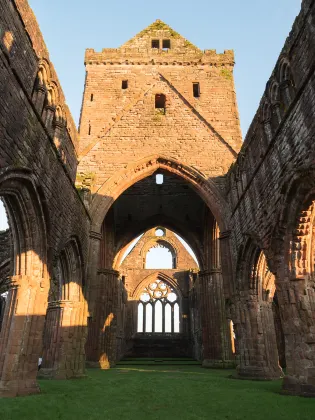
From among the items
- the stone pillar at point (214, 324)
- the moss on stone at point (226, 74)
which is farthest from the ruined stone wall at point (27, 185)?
the moss on stone at point (226, 74)

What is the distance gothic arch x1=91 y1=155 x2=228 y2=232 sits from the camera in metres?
10.8

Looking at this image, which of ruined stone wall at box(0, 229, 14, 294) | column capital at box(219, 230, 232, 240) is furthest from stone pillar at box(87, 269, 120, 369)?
column capital at box(219, 230, 232, 240)

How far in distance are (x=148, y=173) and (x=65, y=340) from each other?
605cm

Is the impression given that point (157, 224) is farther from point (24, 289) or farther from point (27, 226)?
point (24, 289)

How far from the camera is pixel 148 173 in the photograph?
11773 millimetres

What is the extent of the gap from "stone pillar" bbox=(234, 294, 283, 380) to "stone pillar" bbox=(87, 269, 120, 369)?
5396 mm

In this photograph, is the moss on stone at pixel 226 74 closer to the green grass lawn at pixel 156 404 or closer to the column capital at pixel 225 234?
the column capital at pixel 225 234

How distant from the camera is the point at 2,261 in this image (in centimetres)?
1045

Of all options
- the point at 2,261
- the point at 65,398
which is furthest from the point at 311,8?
the point at 2,261

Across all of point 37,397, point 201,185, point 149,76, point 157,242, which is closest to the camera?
point 37,397

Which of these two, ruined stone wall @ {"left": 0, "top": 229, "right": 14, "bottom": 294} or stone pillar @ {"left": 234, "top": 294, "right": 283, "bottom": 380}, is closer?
stone pillar @ {"left": 234, "top": 294, "right": 283, "bottom": 380}

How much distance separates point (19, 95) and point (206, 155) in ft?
25.1

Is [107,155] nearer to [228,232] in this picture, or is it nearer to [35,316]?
[228,232]

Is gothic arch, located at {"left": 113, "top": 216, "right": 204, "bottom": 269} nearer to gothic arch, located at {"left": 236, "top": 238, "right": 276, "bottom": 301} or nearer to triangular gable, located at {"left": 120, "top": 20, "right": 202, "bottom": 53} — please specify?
gothic arch, located at {"left": 236, "top": 238, "right": 276, "bottom": 301}
